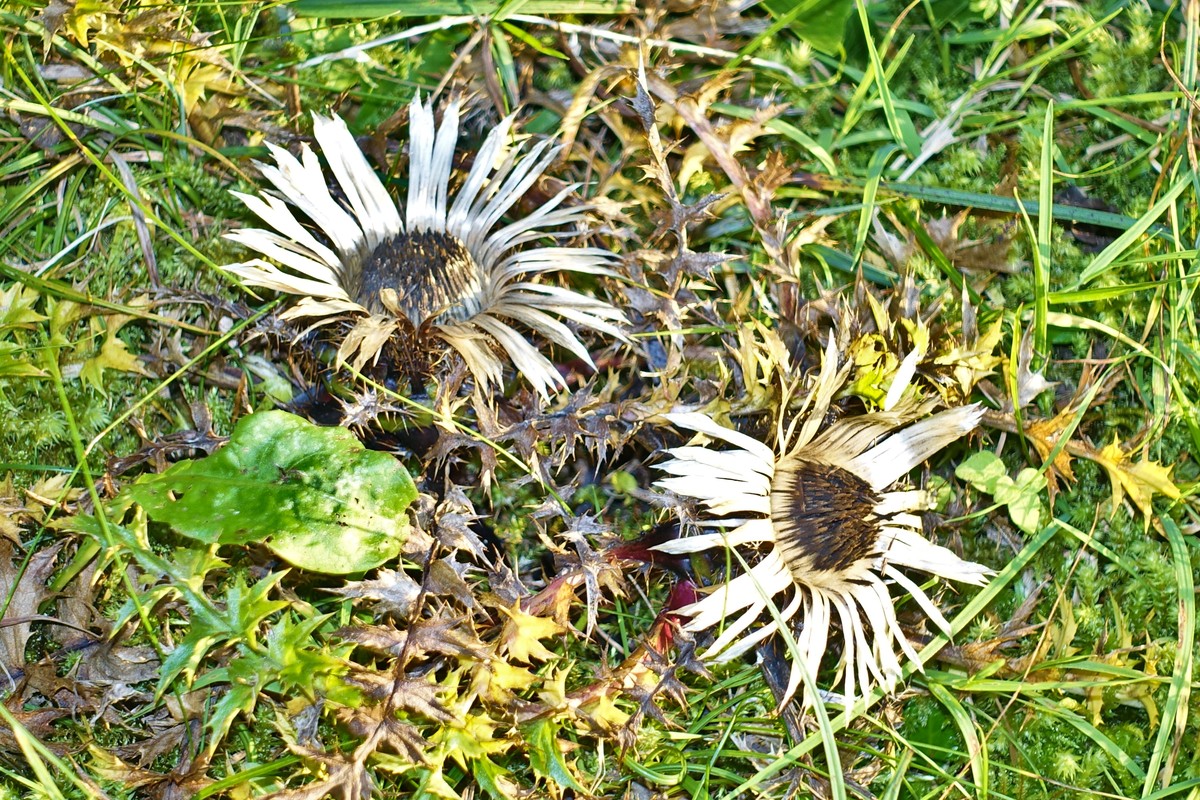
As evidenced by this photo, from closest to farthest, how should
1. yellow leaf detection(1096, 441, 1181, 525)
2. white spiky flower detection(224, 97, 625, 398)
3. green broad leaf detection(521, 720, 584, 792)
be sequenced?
green broad leaf detection(521, 720, 584, 792), white spiky flower detection(224, 97, 625, 398), yellow leaf detection(1096, 441, 1181, 525)

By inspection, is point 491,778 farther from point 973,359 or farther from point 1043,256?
point 1043,256

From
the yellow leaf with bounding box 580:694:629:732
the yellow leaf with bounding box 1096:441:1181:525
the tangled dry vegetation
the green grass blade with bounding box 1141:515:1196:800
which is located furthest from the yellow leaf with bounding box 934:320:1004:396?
the yellow leaf with bounding box 580:694:629:732

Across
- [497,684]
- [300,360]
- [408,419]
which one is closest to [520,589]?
[497,684]

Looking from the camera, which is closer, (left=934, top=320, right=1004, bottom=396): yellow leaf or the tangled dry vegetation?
the tangled dry vegetation

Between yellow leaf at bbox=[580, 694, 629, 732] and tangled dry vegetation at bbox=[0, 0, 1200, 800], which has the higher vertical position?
tangled dry vegetation at bbox=[0, 0, 1200, 800]

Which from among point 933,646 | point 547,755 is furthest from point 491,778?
point 933,646

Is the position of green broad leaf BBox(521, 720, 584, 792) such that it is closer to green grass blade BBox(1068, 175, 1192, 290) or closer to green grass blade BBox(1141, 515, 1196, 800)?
green grass blade BBox(1141, 515, 1196, 800)

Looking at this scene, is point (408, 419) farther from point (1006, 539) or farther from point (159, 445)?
point (1006, 539)

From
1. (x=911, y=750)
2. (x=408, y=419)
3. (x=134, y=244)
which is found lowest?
(x=911, y=750)

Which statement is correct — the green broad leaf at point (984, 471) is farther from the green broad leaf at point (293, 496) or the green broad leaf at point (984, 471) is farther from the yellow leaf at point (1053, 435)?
the green broad leaf at point (293, 496)
